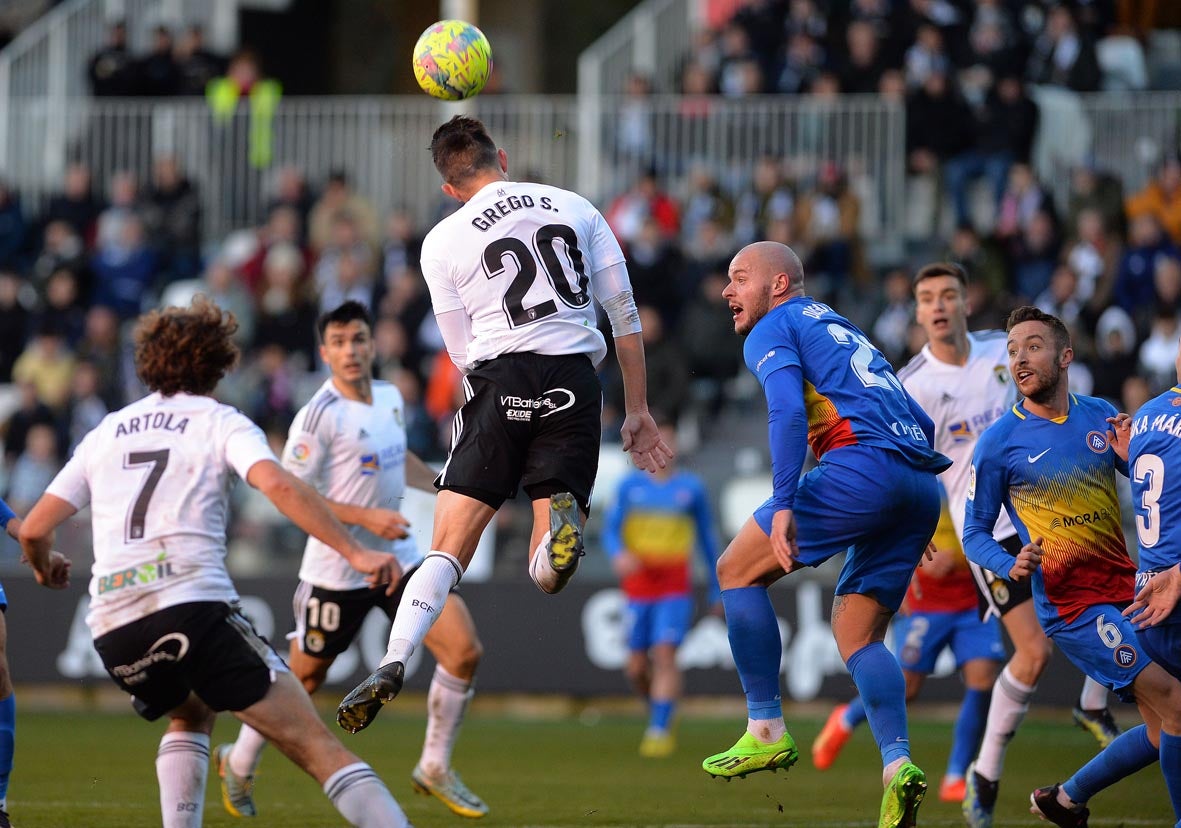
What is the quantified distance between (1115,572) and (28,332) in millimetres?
15685

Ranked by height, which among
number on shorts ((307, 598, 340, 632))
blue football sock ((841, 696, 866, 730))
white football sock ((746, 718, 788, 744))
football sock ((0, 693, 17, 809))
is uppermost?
white football sock ((746, 718, 788, 744))

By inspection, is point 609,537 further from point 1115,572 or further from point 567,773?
point 1115,572

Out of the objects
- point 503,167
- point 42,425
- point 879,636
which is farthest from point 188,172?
point 879,636

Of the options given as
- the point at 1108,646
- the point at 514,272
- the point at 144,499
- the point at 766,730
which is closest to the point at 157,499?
the point at 144,499

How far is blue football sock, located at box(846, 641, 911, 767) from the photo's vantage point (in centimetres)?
723

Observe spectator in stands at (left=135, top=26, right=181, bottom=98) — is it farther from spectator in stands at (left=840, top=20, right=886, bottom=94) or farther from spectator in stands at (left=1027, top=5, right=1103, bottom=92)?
spectator in stands at (left=1027, top=5, right=1103, bottom=92)

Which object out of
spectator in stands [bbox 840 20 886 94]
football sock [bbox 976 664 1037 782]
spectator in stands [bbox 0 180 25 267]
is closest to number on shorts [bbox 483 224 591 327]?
football sock [bbox 976 664 1037 782]

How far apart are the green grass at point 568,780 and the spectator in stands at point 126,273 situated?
19.6ft

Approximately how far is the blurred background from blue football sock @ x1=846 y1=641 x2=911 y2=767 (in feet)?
26.2

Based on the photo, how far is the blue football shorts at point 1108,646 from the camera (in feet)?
24.3

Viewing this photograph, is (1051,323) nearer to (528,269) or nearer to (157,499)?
(528,269)

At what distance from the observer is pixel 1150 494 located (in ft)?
23.9

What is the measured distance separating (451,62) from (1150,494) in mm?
3952

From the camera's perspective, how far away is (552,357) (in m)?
7.62
